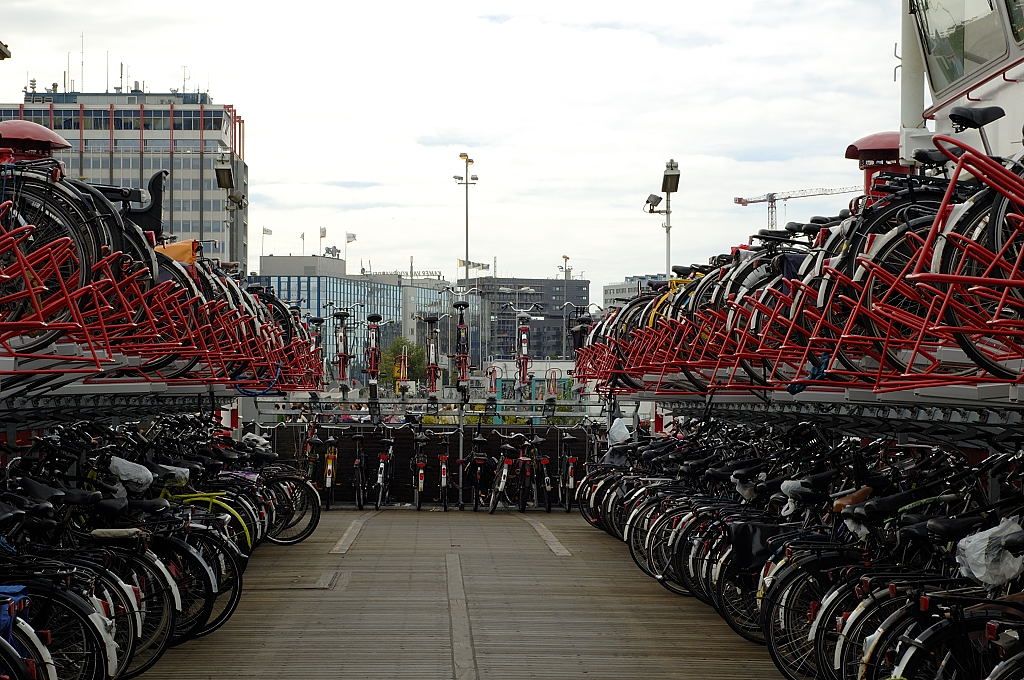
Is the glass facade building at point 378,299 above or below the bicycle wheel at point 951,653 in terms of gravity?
above

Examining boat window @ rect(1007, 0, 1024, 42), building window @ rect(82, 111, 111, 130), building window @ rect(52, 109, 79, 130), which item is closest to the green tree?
building window @ rect(82, 111, 111, 130)

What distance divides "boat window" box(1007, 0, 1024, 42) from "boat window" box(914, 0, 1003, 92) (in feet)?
0.62

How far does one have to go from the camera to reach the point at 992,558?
6188 mm

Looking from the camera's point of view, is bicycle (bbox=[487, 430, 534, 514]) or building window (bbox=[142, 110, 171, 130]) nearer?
bicycle (bbox=[487, 430, 534, 514])

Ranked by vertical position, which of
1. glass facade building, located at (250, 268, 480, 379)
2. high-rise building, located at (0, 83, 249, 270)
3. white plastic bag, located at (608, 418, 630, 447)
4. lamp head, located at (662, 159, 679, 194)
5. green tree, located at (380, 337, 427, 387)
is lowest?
white plastic bag, located at (608, 418, 630, 447)

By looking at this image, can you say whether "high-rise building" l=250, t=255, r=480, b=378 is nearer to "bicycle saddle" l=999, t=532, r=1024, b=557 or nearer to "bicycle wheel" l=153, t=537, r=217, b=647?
"bicycle wheel" l=153, t=537, r=217, b=647

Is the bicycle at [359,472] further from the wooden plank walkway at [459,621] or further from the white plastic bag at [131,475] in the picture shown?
the white plastic bag at [131,475]

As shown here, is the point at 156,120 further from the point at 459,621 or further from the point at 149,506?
the point at 149,506

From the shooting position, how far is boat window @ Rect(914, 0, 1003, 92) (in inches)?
391

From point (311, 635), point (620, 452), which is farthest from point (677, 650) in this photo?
point (620, 452)

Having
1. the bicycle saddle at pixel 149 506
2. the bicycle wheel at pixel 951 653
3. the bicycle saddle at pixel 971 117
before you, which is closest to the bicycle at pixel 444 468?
the bicycle saddle at pixel 149 506

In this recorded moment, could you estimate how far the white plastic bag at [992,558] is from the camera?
20.2 ft

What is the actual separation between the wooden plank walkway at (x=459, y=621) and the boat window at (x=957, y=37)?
444cm

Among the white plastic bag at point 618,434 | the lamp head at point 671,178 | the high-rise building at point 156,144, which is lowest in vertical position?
the white plastic bag at point 618,434
